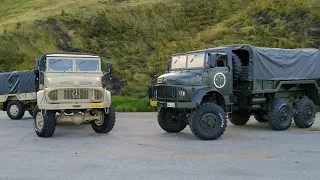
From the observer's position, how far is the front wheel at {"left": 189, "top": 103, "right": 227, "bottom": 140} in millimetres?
12680

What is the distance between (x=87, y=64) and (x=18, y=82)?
23.4 feet

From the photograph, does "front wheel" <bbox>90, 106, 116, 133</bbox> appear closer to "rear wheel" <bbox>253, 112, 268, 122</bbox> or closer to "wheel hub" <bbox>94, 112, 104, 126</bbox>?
"wheel hub" <bbox>94, 112, 104, 126</bbox>

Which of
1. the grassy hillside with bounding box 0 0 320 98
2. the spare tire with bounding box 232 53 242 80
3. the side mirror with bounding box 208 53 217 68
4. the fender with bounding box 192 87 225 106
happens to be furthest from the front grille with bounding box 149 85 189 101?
the grassy hillside with bounding box 0 0 320 98

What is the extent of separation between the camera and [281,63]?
50.2 feet

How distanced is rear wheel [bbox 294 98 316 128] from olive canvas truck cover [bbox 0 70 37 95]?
36.5 ft

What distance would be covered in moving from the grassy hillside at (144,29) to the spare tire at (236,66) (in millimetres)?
16041

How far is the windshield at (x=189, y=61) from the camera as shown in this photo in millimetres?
13781

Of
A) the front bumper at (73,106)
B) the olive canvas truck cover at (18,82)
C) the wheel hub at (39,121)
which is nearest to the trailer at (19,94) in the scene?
the olive canvas truck cover at (18,82)

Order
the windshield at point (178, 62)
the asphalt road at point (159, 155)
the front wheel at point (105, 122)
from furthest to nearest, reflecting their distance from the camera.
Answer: the windshield at point (178, 62) → the front wheel at point (105, 122) → the asphalt road at point (159, 155)

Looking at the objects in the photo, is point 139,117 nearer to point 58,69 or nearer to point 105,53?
point 58,69

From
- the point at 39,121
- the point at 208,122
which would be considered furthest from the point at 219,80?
the point at 39,121

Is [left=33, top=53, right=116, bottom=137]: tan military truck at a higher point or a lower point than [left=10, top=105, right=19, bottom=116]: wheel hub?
higher

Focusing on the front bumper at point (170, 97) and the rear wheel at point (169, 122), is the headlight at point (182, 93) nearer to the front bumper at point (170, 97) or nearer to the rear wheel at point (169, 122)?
the front bumper at point (170, 97)

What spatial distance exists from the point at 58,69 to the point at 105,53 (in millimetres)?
25769
